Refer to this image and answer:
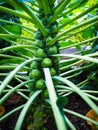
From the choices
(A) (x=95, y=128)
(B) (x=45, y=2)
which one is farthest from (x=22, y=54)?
(A) (x=95, y=128)

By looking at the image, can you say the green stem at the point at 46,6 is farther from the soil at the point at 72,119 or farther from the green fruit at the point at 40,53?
the soil at the point at 72,119

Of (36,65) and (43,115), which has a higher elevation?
(36,65)

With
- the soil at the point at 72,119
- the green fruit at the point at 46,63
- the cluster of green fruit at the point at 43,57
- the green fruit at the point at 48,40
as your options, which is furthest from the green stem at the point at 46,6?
the soil at the point at 72,119

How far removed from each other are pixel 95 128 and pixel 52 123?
0.90ft

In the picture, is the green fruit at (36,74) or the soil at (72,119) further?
the soil at (72,119)

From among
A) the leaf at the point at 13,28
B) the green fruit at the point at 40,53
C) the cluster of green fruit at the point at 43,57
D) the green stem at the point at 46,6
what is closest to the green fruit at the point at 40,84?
the cluster of green fruit at the point at 43,57

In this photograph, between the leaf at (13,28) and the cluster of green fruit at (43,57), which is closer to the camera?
the cluster of green fruit at (43,57)

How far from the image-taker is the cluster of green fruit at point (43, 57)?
99cm

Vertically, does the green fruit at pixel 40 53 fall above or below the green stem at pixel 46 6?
below

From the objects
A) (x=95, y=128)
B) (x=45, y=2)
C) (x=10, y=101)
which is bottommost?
→ (x=95, y=128)

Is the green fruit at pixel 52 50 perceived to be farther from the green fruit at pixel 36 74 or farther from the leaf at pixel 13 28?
the leaf at pixel 13 28

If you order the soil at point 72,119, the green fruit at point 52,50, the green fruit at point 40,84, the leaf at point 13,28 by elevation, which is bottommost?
the soil at point 72,119

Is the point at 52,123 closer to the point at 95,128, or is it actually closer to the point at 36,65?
the point at 95,128

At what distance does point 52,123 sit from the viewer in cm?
132
